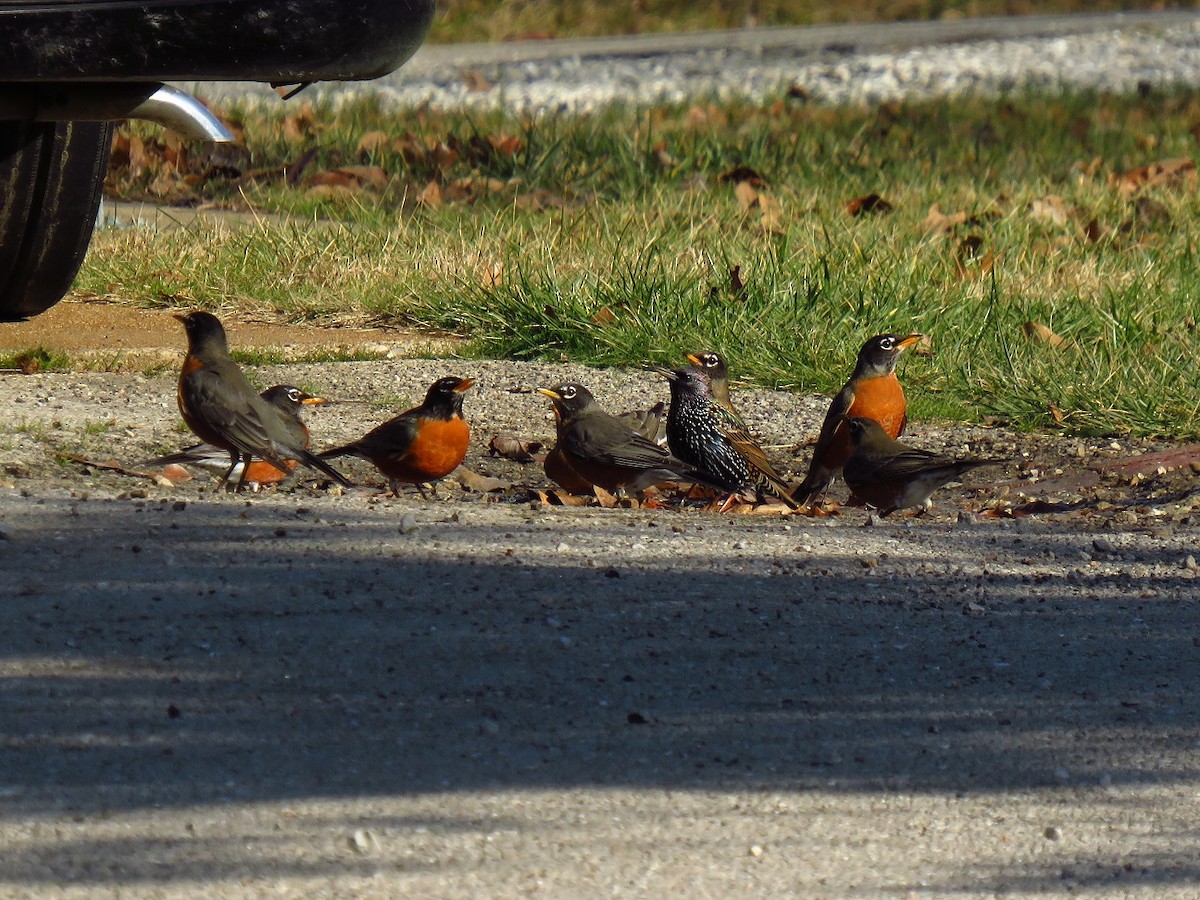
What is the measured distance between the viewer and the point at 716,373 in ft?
23.2

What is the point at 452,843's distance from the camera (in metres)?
3.12

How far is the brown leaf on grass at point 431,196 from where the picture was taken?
10077 mm

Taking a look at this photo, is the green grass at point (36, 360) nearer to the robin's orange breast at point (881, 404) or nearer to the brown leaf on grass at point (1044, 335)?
the robin's orange breast at point (881, 404)

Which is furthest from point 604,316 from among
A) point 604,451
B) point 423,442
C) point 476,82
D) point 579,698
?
point 476,82

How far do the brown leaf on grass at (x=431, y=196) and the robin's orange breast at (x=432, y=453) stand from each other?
4.05m

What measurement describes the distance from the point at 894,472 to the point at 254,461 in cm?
216

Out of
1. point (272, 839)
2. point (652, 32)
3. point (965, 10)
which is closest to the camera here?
point (272, 839)

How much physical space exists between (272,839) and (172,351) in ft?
15.0

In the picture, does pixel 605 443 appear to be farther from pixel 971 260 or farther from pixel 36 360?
pixel 971 260

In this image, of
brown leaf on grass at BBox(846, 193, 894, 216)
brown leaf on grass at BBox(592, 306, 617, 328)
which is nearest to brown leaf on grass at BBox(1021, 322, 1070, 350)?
brown leaf on grass at BBox(592, 306, 617, 328)

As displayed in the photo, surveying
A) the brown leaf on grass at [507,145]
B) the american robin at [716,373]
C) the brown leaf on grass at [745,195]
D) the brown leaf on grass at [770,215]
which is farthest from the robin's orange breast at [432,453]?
the brown leaf on grass at [507,145]

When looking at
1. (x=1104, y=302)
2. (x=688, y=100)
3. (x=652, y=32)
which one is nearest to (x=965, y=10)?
(x=652, y=32)

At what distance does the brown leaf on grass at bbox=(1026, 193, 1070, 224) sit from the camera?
1034 cm

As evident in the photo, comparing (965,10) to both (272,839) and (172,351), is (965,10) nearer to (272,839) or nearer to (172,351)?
(172,351)
